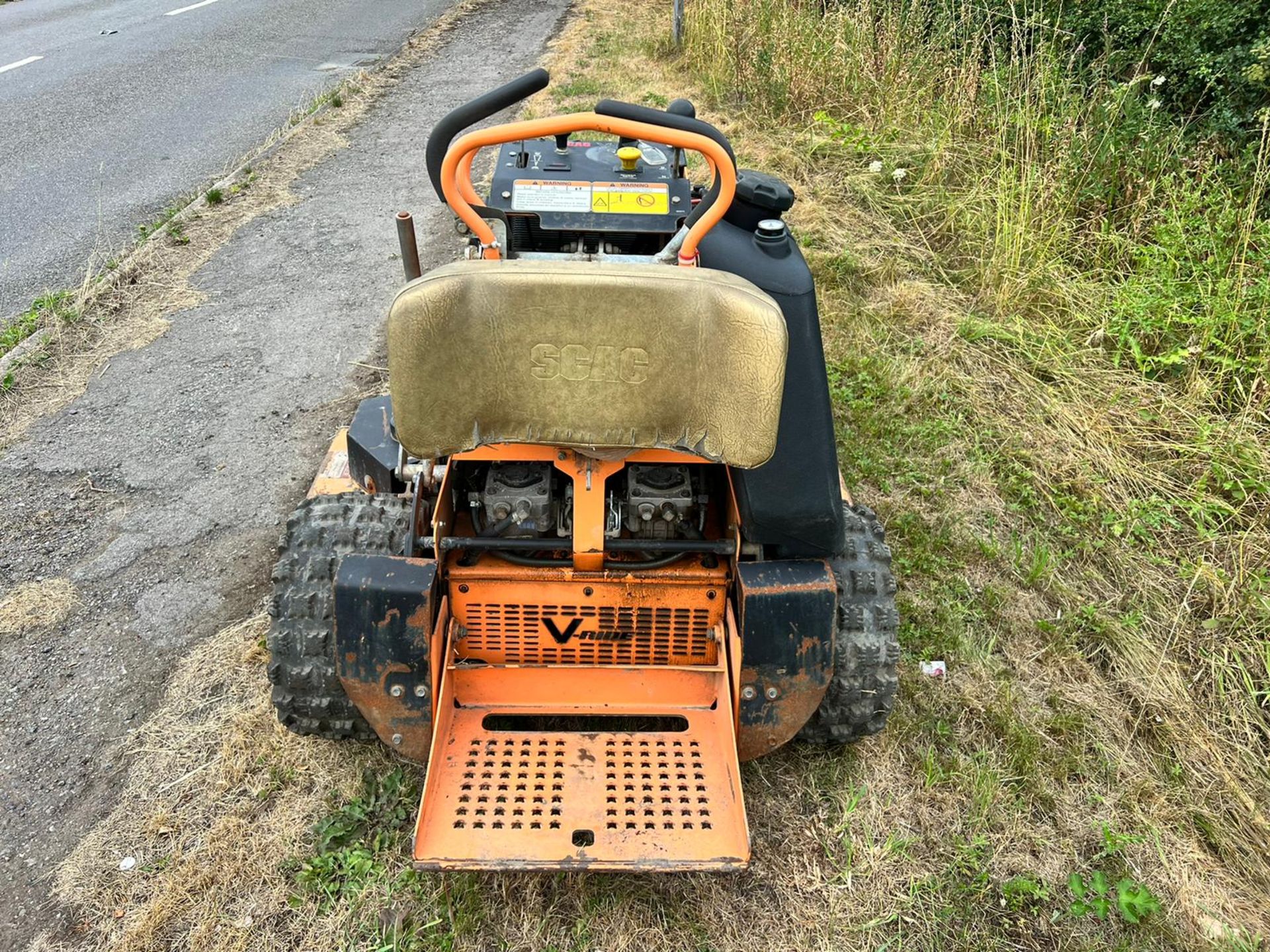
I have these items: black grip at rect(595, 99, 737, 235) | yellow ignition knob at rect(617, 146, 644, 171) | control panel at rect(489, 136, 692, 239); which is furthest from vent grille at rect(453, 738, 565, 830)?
yellow ignition knob at rect(617, 146, 644, 171)

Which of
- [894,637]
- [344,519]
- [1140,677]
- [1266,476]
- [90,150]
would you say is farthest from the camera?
[90,150]

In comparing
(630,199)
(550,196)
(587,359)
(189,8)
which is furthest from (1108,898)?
(189,8)

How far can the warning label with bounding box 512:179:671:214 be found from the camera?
3074 millimetres

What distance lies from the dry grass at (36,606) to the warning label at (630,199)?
241 cm

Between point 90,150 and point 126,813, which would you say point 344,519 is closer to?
point 126,813

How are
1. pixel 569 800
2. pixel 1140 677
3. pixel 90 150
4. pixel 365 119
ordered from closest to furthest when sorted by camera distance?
pixel 569 800
pixel 1140 677
pixel 90 150
pixel 365 119

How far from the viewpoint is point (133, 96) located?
8.83 m

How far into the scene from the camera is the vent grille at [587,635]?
251cm

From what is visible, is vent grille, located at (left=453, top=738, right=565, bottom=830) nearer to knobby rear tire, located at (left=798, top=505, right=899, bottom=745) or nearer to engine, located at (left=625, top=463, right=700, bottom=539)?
engine, located at (left=625, top=463, right=700, bottom=539)

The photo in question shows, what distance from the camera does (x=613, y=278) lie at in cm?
180

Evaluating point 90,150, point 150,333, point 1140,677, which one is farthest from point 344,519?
point 90,150

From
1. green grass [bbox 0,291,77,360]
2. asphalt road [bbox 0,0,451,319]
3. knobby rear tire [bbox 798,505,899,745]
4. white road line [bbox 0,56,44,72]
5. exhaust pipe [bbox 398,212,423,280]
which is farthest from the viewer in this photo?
white road line [bbox 0,56,44,72]

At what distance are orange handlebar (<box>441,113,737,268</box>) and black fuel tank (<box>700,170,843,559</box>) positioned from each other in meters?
0.24

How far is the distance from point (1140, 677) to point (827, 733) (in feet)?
4.13
